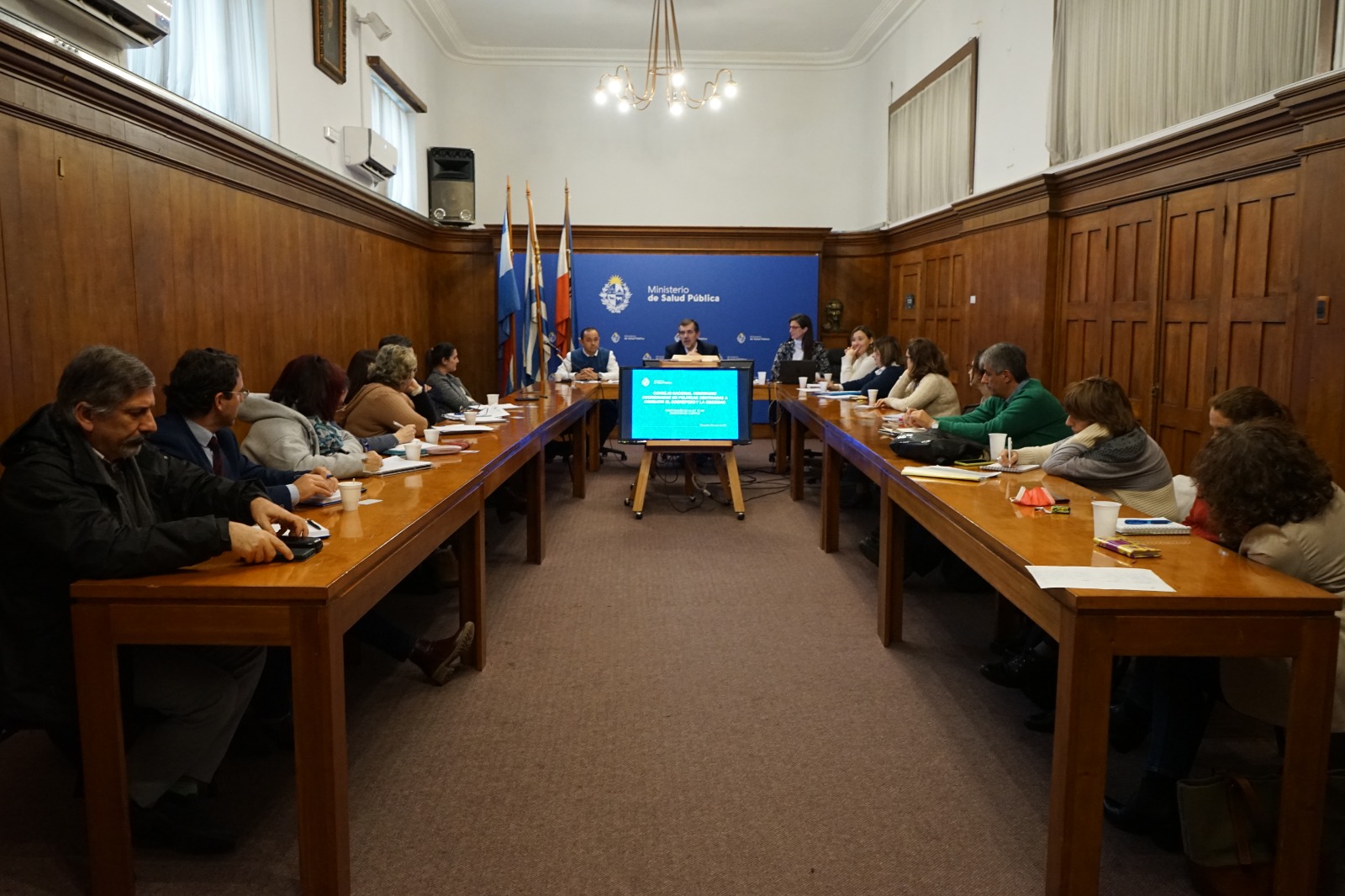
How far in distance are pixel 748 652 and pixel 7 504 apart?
2.47m

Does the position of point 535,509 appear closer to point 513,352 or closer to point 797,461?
point 797,461

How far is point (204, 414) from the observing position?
277cm

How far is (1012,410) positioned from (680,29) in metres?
7.67

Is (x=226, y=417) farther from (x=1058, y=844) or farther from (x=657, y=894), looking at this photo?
(x=1058, y=844)


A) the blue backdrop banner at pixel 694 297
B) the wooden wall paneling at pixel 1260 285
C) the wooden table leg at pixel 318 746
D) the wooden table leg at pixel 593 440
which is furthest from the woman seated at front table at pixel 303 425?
the blue backdrop banner at pixel 694 297

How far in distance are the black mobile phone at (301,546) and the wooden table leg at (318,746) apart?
247 millimetres

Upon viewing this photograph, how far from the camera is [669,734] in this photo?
9.76 feet

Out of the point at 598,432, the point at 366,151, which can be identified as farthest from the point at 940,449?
the point at 366,151

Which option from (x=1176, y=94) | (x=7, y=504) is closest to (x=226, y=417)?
(x=7, y=504)

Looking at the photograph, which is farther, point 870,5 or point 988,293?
point 870,5

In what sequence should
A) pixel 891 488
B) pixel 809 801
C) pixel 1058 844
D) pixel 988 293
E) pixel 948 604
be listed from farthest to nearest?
pixel 988 293 → pixel 948 604 → pixel 891 488 → pixel 809 801 → pixel 1058 844

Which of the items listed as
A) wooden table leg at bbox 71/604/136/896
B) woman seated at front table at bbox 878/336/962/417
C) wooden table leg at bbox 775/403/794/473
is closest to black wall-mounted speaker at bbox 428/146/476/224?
wooden table leg at bbox 775/403/794/473

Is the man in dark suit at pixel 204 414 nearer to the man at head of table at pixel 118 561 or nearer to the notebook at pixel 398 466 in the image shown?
the man at head of table at pixel 118 561

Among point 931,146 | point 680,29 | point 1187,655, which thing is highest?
point 680,29
